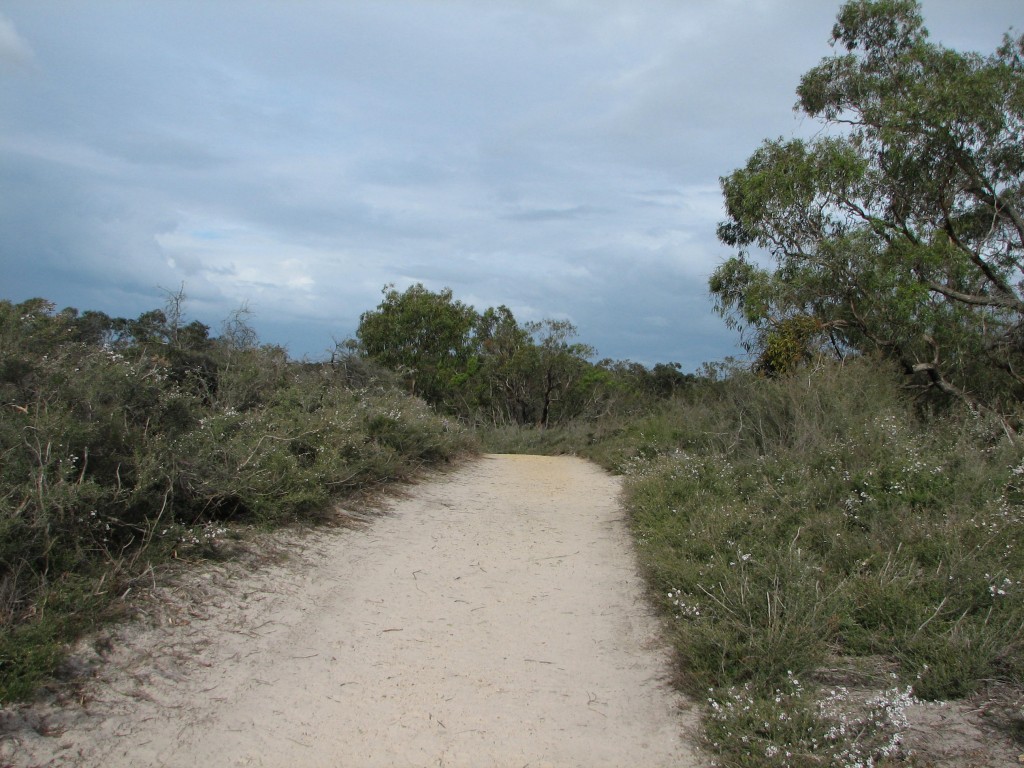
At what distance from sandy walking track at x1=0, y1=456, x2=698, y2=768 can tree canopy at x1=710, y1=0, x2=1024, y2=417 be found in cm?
900

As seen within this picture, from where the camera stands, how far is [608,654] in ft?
16.1

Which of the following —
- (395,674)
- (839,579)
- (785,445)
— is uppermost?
(785,445)

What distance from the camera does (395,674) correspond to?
4.44 meters

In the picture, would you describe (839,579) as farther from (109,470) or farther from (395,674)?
(109,470)

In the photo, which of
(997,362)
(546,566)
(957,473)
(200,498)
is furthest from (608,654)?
(997,362)

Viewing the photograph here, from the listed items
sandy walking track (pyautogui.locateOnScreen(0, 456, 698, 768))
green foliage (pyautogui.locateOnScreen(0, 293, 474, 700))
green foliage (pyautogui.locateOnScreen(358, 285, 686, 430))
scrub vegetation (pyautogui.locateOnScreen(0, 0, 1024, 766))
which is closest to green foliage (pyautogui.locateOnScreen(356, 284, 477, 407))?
green foliage (pyautogui.locateOnScreen(358, 285, 686, 430))

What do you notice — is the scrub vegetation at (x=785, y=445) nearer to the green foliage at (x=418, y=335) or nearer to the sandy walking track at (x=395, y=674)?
the sandy walking track at (x=395, y=674)

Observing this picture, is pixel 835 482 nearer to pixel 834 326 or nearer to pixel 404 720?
pixel 404 720

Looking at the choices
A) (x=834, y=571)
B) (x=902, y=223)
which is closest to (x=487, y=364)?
(x=902, y=223)

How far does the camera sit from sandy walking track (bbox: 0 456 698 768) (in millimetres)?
3627

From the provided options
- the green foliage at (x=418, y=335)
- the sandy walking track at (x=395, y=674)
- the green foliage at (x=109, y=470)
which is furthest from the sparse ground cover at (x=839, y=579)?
the green foliage at (x=418, y=335)

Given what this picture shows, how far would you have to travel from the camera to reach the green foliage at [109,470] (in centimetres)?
420

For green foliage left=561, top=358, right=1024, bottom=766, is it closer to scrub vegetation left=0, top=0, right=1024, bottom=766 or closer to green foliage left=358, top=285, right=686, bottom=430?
scrub vegetation left=0, top=0, right=1024, bottom=766

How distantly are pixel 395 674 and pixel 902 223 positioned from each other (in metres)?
15.2
